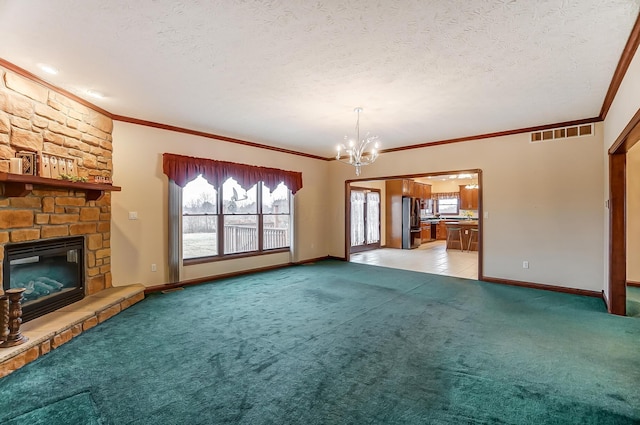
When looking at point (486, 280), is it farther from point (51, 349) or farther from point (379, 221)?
point (51, 349)

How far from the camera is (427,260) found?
8164 mm

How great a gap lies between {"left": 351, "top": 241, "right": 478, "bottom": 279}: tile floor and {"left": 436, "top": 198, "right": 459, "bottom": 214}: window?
3762 mm

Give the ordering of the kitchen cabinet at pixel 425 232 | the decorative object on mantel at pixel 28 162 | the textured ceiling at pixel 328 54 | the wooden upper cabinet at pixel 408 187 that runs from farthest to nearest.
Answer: the kitchen cabinet at pixel 425 232
the wooden upper cabinet at pixel 408 187
the decorative object on mantel at pixel 28 162
the textured ceiling at pixel 328 54

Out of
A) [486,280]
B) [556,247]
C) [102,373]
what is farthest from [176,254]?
[556,247]

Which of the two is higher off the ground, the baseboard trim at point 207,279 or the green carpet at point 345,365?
the baseboard trim at point 207,279

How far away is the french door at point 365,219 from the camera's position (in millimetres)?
9625

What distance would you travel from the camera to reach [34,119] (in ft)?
11.2

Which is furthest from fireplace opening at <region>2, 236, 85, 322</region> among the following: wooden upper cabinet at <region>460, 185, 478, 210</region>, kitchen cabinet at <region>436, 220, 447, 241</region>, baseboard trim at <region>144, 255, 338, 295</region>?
wooden upper cabinet at <region>460, 185, 478, 210</region>

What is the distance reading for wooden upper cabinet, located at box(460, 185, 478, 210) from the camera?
Result: 12363 mm

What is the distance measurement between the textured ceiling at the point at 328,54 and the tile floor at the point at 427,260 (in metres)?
3.45

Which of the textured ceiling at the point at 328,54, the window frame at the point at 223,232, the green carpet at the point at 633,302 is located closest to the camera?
the textured ceiling at the point at 328,54

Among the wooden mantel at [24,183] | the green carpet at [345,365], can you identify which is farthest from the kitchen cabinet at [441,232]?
the wooden mantel at [24,183]

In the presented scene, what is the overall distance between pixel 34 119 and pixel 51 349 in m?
2.42

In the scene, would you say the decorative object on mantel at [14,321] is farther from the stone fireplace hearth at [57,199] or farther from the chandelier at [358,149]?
the chandelier at [358,149]
